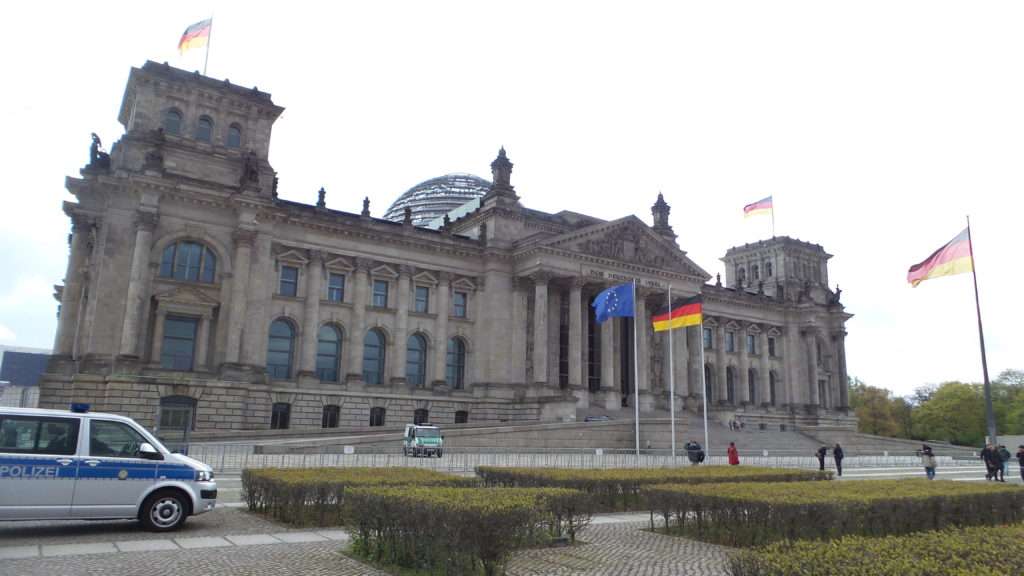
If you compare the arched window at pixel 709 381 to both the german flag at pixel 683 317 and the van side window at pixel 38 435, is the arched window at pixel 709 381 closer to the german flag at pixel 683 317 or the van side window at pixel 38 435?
the german flag at pixel 683 317

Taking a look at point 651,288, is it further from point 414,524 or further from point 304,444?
point 414,524

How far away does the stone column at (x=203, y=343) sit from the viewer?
45562 mm

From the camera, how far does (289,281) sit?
51.6 m

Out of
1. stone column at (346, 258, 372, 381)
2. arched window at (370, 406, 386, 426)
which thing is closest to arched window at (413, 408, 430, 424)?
arched window at (370, 406, 386, 426)

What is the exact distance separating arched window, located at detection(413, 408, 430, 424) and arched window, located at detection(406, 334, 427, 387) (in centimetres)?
255

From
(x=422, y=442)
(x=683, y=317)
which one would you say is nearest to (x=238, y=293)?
(x=422, y=442)

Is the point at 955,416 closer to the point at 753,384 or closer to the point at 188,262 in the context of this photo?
the point at 753,384

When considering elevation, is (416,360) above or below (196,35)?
below

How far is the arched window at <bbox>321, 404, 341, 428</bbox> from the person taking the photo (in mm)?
50250

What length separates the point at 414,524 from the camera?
10.9m

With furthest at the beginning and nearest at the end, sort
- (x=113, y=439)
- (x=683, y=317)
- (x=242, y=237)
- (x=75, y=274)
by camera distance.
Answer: (x=242, y=237)
(x=75, y=274)
(x=683, y=317)
(x=113, y=439)

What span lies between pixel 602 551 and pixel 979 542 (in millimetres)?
6579

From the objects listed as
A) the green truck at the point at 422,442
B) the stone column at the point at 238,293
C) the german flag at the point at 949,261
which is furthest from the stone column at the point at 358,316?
the german flag at the point at 949,261

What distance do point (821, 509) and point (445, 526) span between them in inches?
297
